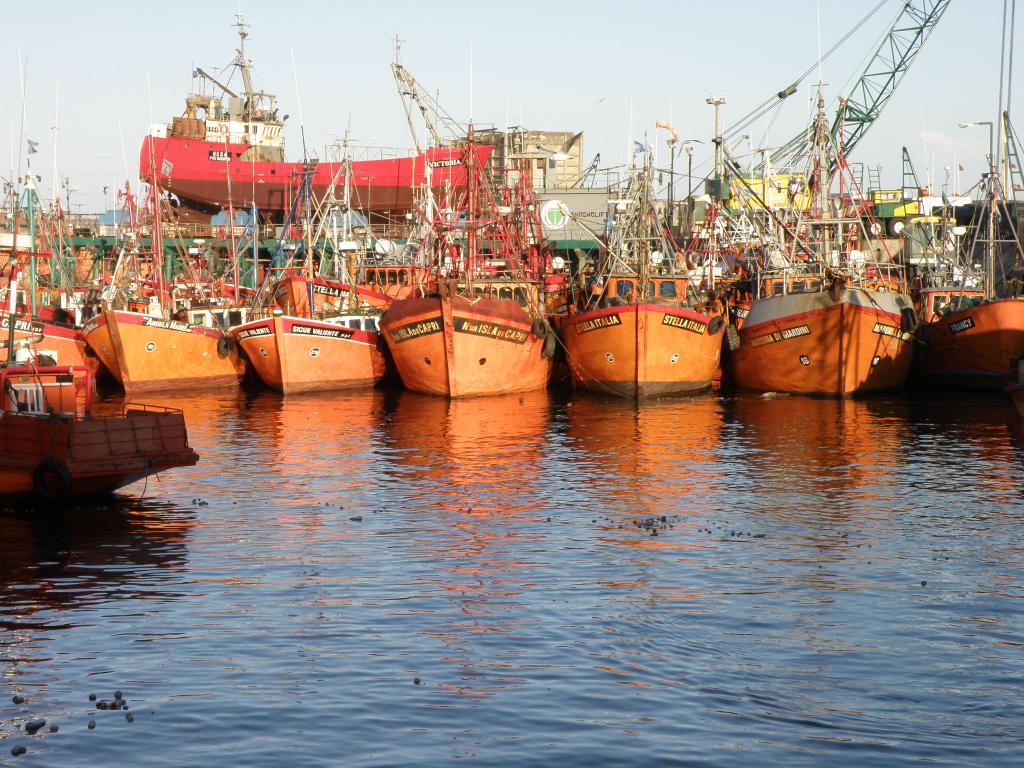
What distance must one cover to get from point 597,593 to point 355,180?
8086 centimetres

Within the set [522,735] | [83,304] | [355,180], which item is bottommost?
[522,735]

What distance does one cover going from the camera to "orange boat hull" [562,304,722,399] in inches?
1973

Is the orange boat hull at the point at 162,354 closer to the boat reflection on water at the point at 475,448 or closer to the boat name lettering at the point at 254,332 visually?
the boat name lettering at the point at 254,332

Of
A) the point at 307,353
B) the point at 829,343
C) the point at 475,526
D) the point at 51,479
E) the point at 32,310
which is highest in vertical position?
the point at 32,310

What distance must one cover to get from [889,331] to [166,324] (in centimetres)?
2938

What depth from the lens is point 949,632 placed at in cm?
1952

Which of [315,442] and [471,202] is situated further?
[471,202]

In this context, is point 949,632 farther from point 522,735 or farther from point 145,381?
point 145,381

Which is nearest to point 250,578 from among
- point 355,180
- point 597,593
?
point 597,593

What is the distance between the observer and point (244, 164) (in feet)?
327

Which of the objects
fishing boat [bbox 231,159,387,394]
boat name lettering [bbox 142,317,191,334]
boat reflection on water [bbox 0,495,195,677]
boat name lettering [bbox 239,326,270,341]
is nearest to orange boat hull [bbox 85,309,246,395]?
boat name lettering [bbox 142,317,191,334]

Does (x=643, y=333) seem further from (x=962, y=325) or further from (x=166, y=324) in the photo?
(x=166, y=324)

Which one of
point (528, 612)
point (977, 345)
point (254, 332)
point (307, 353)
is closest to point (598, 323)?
point (307, 353)

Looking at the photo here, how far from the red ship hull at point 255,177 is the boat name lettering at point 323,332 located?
42.6 metres
